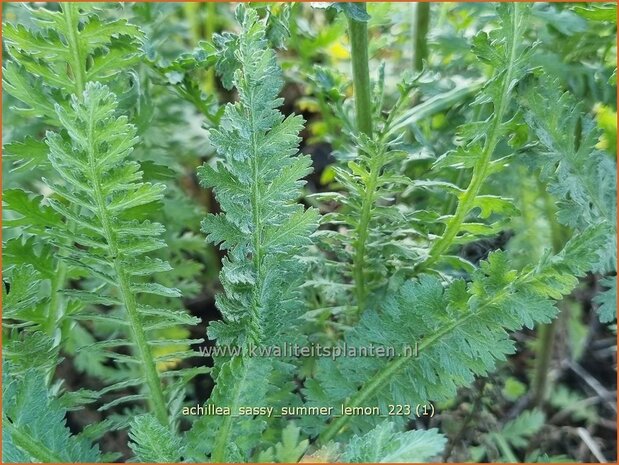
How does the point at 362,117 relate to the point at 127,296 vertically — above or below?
above

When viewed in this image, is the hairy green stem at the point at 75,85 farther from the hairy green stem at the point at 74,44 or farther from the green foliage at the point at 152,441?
the green foliage at the point at 152,441

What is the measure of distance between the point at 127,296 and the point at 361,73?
373mm

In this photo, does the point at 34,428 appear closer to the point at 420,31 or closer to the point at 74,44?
the point at 74,44

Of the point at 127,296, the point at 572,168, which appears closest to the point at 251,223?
the point at 127,296

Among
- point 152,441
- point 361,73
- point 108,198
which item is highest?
point 361,73

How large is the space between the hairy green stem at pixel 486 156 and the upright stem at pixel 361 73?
0.17 m

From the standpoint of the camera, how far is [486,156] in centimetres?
77

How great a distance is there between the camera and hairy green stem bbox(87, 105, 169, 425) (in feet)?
2.30

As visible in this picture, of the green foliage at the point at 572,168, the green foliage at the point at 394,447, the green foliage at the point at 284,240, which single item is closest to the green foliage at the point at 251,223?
the green foliage at the point at 284,240

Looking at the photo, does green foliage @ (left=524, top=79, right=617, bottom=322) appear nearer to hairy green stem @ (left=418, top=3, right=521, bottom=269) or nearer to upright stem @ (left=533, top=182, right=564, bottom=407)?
hairy green stem @ (left=418, top=3, right=521, bottom=269)

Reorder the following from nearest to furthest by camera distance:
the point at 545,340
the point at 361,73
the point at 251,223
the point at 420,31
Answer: the point at 251,223 < the point at 361,73 < the point at 420,31 < the point at 545,340

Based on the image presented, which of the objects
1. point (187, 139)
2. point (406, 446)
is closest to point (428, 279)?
point (406, 446)

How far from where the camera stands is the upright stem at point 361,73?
0.85m

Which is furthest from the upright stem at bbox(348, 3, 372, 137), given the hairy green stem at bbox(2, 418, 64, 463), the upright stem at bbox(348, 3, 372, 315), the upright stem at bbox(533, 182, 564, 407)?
the hairy green stem at bbox(2, 418, 64, 463)
